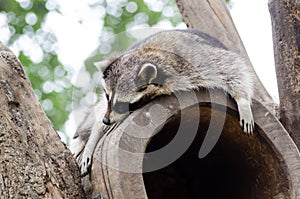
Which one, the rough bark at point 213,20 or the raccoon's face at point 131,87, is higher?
the rough bark at point 213,20

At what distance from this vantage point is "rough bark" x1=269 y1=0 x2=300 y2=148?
9.37 ft

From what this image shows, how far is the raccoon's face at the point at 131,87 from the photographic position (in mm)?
2844

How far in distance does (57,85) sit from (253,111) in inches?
211

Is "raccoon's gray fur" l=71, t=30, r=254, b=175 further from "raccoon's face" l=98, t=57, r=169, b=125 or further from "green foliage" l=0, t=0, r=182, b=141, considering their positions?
"green foliage" l=0, t=0, r=182, b=141

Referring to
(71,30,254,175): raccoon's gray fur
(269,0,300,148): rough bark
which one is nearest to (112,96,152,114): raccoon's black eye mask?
(71,30,254,175): raccoon's gray fur

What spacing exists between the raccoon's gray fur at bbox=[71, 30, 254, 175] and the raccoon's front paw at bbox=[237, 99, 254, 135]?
0.19 m

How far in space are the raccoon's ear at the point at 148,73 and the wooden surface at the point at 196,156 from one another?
348mm

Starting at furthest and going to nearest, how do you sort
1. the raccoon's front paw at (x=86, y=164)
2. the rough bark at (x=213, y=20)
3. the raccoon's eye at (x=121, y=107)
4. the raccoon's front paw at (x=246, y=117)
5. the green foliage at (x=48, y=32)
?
the green foliage at (x=48, y=32), the rough bark at (x=213, y=20), the raccoon's eye at (x=121, y=107), the raccoon's front paw at (x=246, y=117), the raccoon's front paw at (x=86, y=164)

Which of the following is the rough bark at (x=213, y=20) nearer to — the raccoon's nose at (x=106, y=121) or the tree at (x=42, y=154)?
the tree at (x=42, y=154)

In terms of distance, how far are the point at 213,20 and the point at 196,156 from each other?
47.5 inches

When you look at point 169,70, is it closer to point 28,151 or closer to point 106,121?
point 106,121

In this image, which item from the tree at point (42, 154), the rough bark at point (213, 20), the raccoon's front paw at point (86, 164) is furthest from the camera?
the rough bark at point (213, 20)

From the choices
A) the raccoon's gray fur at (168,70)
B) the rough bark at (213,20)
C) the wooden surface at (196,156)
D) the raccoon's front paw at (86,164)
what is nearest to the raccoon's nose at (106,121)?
the raccoon's gray fur at (168,70)

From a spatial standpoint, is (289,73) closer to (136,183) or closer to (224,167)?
(224,167)
